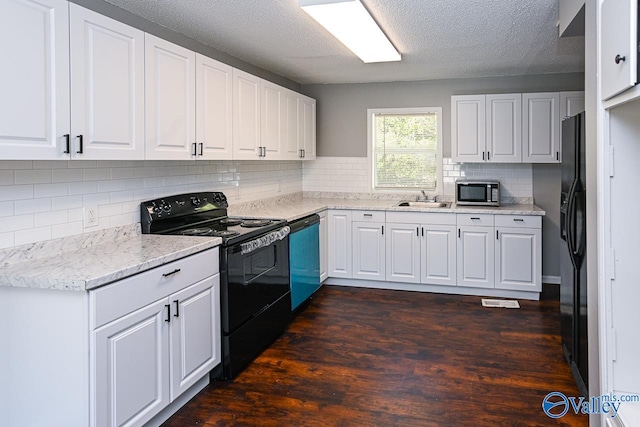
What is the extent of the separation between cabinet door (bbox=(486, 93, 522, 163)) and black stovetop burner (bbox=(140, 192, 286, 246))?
8.24 ft

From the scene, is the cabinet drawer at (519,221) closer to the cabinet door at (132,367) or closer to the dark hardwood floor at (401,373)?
the dark hardwood floor at (401,373)

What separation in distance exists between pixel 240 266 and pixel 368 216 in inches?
90.5

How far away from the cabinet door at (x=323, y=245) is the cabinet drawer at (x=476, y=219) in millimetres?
1346

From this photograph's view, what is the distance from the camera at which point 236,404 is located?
2.83 meters

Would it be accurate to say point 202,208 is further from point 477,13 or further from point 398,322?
point 477,13

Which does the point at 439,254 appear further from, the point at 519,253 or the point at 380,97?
the point at 380,97

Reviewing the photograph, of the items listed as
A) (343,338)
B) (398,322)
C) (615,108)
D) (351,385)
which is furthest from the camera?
(398,322)

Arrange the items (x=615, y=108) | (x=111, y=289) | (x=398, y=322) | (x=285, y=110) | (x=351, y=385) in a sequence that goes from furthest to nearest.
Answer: (x=285, y=110) < (x=398, y=322) < (x=351, y=385) < (x=111, y=289) < (x=615, y=108)

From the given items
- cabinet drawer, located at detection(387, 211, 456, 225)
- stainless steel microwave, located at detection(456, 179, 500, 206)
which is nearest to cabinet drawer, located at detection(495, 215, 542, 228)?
stainless steel microwave, located at detection(456, 179, 500, 206)

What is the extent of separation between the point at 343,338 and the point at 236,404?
1.24 m

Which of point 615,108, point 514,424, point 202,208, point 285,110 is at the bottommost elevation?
point 514,424

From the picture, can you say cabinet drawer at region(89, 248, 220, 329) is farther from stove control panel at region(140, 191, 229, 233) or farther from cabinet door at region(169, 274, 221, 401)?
stove control panel at region(140, 191, 229, 233)

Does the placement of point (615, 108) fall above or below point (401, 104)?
below

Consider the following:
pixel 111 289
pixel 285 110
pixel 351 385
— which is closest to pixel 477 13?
pixel 285 110
